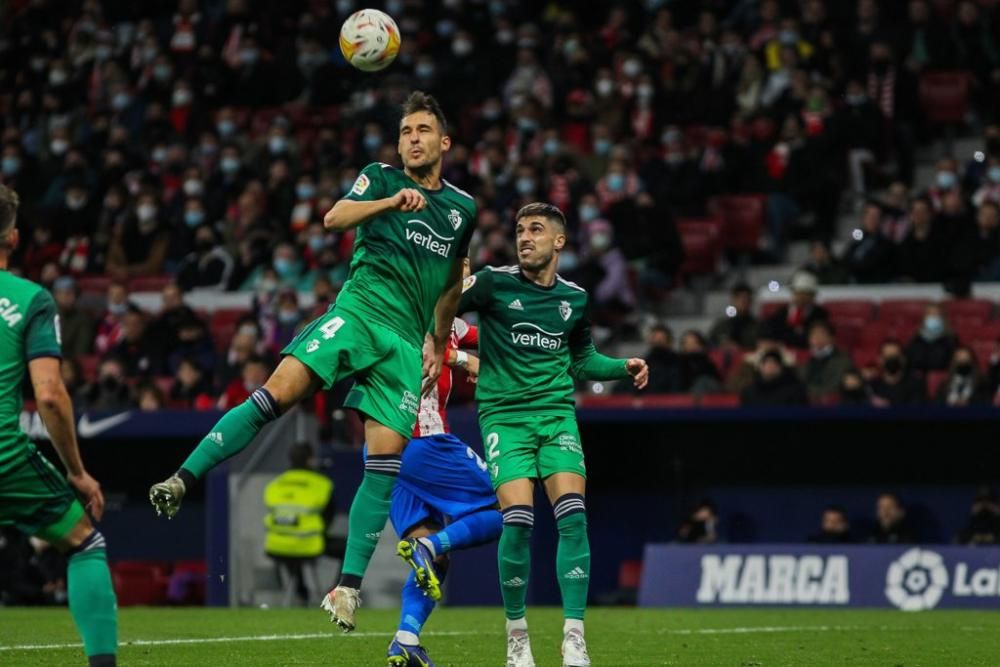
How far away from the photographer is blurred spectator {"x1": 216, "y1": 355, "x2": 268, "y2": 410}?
20016mm

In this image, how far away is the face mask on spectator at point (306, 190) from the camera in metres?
25.1

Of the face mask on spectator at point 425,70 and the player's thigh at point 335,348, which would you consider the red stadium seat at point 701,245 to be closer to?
the face mask on spectator at point 425,70

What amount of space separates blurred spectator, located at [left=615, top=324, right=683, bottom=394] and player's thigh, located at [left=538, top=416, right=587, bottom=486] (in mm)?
10002

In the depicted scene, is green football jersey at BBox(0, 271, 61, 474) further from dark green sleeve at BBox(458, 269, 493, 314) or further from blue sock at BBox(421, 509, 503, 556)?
dark green sleeve at BBox(458, 269, 493, 314)

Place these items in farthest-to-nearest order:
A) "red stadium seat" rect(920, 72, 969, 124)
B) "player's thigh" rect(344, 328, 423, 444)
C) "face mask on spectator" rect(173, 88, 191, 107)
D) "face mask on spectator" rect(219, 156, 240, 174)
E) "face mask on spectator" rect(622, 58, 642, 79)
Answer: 1. "face mask on spectator" rect(173, 88, 191, 107)
2. "face mask on spectator" rect(219, 156, 240, 174)
3. "face mask on spectator" rect(622, 58, 642, 79)
4. "red stadium seat" rect(920, 72, 969, 124)
5. "player's thigh" rect(344, 328, 423, 444)

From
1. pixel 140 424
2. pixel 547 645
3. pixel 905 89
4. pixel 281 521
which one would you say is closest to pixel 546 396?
pixel 547 645

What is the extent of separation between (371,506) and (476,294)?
141 centimetres

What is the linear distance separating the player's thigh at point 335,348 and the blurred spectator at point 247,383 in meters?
11.2

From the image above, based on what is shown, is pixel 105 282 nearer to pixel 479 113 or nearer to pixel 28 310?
pixel 479 113

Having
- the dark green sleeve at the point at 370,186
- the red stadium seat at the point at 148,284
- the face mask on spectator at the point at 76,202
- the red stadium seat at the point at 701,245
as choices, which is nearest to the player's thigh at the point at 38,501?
the dark green sleeve at the point at 370,186

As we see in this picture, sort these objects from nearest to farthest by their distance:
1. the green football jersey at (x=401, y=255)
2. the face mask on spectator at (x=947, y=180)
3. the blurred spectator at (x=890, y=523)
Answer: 1. the green football jersey at (x=401, y=255)
2. the blurred spectator at (x=890, y=523)
3. the face mask on spectator at (x=947, y=180)

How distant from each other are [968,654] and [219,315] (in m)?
14.4

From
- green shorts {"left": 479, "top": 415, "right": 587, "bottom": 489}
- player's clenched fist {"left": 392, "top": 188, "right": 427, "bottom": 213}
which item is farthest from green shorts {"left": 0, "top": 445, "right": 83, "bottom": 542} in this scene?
green shorts {"left": 479, "top": 415, "right": 587, "bottom": 489}

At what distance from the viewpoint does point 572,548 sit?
9250 mm
